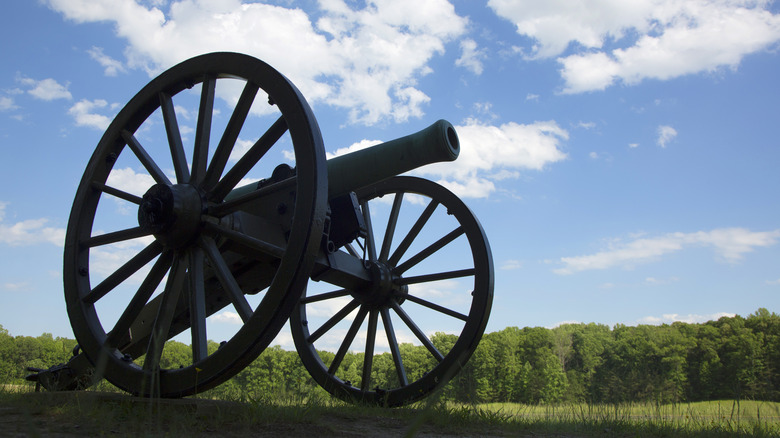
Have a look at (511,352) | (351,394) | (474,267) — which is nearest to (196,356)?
(351,394)

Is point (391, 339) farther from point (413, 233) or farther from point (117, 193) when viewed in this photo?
point (117, 193)

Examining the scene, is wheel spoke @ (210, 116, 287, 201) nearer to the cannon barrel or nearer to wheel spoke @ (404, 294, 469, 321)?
the cannon barrel

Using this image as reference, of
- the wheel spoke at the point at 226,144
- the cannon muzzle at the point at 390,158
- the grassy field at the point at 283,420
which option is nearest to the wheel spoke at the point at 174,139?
the wheel spoke at the point at 226,144

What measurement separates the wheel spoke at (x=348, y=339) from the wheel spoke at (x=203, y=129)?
9.57 feet

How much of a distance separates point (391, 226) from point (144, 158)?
314 centimetres

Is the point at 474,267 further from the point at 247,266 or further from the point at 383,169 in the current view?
the point at 247,266

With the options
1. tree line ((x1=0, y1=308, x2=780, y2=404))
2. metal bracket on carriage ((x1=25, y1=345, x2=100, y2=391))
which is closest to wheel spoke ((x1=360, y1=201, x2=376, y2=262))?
metal bracket on carriage ((x1=25, y1=345, x2=100, y2=391))

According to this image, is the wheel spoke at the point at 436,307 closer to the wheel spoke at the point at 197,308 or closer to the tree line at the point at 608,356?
the wheel spoke at the point at 197,308

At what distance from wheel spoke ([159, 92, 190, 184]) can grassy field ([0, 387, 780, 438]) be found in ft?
5.93

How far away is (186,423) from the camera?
3.35 m

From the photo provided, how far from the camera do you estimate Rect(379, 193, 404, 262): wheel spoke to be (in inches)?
273

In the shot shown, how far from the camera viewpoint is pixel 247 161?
4.45 m

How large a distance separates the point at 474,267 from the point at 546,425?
80.6 inches

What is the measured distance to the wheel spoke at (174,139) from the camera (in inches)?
186
